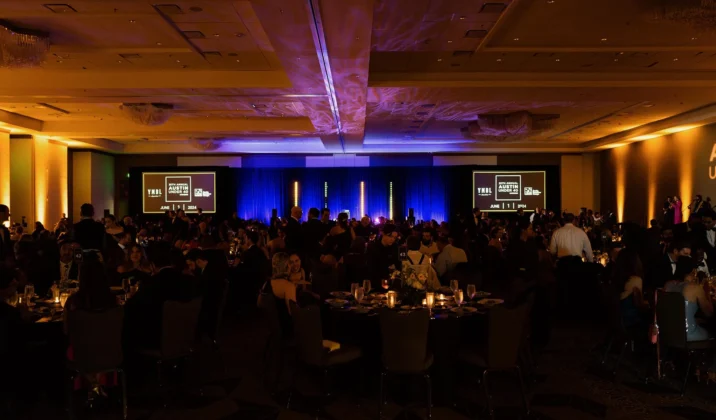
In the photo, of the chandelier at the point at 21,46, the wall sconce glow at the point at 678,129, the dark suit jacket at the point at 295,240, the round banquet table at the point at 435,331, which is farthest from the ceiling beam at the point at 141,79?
the wall sconce glow at the point at 678,129

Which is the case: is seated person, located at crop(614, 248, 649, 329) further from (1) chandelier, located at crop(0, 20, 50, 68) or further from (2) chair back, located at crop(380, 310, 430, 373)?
(1) chandelier, located at crop(0, 20, 50, 68)

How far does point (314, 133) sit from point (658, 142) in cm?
974

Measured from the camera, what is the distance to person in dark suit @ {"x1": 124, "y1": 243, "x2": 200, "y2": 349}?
17.4 ft

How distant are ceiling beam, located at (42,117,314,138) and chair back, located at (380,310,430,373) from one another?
11078mm

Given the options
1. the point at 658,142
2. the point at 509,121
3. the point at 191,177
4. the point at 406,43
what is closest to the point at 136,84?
→ the point at 406,43

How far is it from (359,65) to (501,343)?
4.35 metres

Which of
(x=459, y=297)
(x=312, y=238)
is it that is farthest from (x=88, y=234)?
(x=459, y=297)

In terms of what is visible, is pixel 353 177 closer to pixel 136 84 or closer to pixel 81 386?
pixel 136 84

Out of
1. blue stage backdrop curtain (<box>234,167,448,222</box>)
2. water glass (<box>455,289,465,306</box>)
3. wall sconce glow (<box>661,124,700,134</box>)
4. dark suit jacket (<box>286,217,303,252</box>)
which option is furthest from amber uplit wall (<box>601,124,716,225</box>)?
water glass (<box>455,289,465,306</box>)

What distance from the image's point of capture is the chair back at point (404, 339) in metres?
4.52

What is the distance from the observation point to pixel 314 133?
16.0 m

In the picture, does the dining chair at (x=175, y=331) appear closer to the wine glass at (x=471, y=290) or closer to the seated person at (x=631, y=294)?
the wine glass at (x=471, y=290)

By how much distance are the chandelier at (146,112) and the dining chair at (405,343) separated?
28.0 feet

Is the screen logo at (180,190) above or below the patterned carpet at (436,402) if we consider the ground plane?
above
